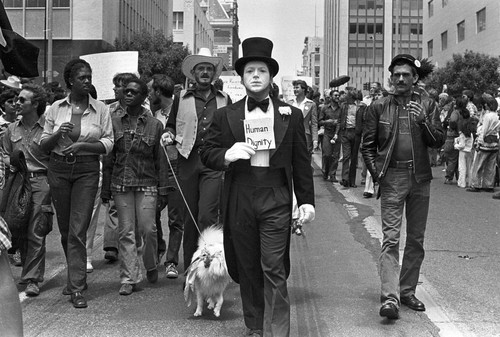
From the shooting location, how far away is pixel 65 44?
159ft

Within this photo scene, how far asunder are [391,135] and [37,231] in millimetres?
3537

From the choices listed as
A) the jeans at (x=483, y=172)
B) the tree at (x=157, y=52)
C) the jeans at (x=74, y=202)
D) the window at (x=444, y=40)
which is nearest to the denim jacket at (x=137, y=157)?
the jeans at (x=74, y=202)

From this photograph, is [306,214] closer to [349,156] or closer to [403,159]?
[403,159]

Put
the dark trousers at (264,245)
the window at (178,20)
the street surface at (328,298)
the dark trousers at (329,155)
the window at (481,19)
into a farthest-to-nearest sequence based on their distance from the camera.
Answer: the window at (178,20), the window at (481,19), the dark trousers at (329,155), the street surface at (328,298), the dark trousers at (264,245)

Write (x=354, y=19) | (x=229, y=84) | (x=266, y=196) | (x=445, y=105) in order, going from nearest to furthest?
1. (x=266, y=196)
2. (x=229, y=84)
3. (x=445, y=105)
4. (x=354, y=19)

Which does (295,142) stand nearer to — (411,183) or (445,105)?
(411,183)

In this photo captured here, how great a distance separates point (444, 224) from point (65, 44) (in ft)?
135

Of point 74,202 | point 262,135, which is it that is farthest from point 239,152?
point 74,202

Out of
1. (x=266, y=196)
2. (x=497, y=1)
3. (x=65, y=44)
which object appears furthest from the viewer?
(x=65, y=44)

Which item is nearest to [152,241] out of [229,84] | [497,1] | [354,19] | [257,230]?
[257,230]

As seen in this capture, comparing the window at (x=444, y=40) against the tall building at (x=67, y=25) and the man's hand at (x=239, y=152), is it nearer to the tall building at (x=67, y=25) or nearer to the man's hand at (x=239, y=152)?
the tall building at (x=67, y=25)

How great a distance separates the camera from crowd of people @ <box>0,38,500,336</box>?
16.8 ft

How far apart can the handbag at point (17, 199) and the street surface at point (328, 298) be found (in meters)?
0.67

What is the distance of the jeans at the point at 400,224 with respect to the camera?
20.1 feet
